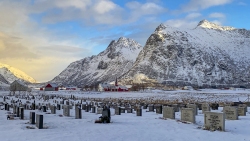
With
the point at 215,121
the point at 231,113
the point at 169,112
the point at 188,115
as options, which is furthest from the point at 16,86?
the point at 215,121

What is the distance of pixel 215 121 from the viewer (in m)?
14.6

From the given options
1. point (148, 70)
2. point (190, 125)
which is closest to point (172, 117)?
point (190, 125)

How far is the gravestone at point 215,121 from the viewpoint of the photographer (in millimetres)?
14312

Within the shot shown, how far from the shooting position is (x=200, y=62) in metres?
184

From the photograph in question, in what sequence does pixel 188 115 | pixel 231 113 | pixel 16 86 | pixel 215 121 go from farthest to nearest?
pixel 16 86, pixel 231 113, pixel 188 115, pixel 215 121

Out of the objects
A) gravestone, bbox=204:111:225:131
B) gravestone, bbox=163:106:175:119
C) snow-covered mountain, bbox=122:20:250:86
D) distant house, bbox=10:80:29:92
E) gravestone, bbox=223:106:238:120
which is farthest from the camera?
snow-covered mountain, bbox=122:20:250:86

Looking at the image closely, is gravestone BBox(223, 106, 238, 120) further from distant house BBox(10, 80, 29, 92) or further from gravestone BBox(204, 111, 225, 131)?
distant house BBox(10, 80, 29, 92)

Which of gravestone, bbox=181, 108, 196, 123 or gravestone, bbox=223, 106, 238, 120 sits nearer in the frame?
A: gravestone, bbox=181, 108, 196, 123

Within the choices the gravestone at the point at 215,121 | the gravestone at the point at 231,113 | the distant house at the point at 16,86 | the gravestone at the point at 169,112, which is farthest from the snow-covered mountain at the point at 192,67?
the gravestone at the point at 215,121

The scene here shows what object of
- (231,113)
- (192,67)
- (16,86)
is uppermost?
(192,67)

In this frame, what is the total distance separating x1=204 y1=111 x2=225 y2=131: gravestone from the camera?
14.3 metres

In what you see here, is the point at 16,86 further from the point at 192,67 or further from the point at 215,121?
the point at 192,67

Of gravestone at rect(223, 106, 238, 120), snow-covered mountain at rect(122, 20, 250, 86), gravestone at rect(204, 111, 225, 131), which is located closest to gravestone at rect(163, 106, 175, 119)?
gravestone at rect(223, 106, 238, 120)

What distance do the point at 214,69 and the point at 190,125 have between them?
174 meters
